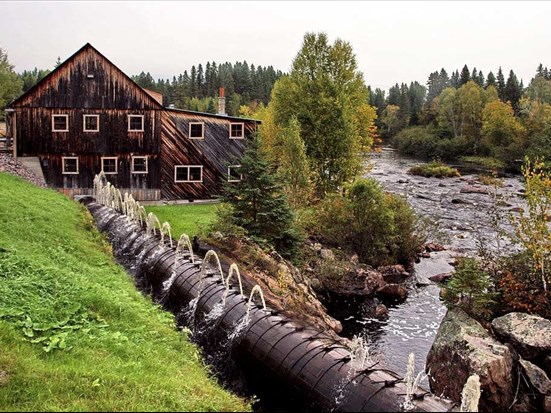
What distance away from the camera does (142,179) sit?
33.5m

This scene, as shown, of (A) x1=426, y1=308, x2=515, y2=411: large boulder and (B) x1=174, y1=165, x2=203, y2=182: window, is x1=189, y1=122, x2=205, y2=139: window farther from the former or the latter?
(A) x1=426, y1=308, x2=515, y2=411: large boulder

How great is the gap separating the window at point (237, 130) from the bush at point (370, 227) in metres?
10.7

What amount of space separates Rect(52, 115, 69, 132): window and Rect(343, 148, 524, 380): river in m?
22.2

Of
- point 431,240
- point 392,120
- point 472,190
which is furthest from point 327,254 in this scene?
point 392,120

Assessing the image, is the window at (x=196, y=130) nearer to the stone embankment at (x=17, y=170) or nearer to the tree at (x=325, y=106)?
the tree at (x=325, y=106)

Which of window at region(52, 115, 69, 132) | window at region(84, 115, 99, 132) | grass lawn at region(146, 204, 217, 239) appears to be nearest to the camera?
grass lawn at region(146, 204, 217, 239)

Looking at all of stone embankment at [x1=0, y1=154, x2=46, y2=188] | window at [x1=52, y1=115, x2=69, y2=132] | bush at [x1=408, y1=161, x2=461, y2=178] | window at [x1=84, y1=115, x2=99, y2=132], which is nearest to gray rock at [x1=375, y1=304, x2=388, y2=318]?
stone embankment at [x1=0, y1=154, x2=46, y2=188]

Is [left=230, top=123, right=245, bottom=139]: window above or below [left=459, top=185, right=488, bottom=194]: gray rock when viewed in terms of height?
above

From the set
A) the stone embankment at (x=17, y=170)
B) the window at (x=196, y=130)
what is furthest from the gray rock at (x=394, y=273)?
the stone embankment at (x=17, y=170)

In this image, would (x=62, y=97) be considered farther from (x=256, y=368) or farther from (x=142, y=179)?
(x=256, y=368)

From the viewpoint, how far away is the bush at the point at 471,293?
16.2 m

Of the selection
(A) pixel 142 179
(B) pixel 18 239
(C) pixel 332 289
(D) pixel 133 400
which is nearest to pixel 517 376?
(C) pixel 332 289

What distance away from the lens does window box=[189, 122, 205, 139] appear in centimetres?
3394

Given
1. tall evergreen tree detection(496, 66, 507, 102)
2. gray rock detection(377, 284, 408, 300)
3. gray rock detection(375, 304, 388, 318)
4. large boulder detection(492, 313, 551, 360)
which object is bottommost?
gray rock detection(375, 304, 388, 318)
